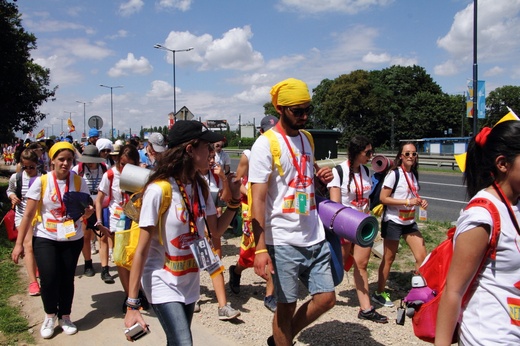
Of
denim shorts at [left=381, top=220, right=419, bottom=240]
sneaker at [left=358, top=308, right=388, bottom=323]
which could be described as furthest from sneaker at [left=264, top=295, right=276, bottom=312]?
denim shorts at [left=381, top=220, right=419, bottom=240]

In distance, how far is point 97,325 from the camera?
4.59 m

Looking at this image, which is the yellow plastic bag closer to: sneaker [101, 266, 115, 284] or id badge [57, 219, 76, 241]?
id badge [57, 219, 76, 241]

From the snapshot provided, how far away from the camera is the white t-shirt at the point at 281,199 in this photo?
3.08 meters

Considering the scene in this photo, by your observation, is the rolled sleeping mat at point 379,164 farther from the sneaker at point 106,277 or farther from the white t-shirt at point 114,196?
the sneaker at point 106,277

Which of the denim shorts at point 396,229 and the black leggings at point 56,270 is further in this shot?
the denim shorts at point 396,229

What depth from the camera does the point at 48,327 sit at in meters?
4.31

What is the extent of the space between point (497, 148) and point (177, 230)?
1735 millimetres

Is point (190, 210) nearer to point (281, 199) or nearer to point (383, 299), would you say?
point (281, 199)

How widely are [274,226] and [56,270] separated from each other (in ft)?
7.97

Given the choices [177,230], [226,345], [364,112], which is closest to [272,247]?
[177,230]

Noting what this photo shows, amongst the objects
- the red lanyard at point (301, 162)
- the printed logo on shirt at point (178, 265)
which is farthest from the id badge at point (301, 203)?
the printed logo on shirt at point (178, 265)

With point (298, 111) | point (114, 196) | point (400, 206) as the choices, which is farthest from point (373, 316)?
point (114, 196)

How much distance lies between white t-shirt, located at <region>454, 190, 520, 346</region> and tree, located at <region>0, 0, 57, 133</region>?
1612 centimetres

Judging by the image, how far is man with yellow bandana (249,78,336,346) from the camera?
3.09 metres
